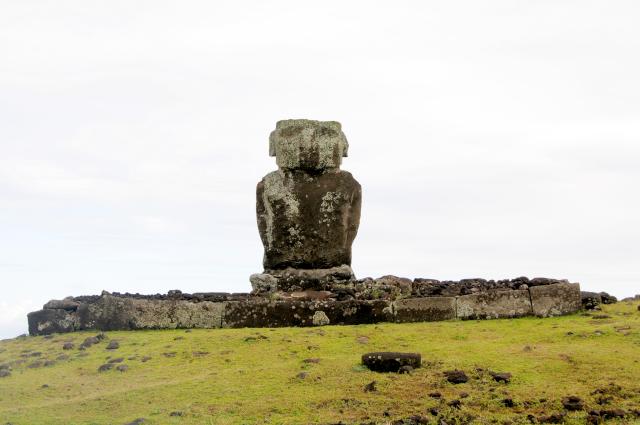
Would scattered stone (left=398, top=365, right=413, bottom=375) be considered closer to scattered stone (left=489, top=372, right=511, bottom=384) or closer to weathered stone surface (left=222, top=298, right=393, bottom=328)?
scattered stone (left=489, top=372, right=511, bottom=384)

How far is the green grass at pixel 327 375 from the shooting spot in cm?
917

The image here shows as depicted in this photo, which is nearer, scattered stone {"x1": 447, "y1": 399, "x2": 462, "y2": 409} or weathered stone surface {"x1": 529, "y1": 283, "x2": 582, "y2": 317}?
scattered stone {"x1": 447, "y1": 399, "x2": 462, "y2": 409}

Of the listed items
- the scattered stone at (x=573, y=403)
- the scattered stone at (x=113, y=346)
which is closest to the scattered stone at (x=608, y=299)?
the scattered stone at (x=573, y=403)

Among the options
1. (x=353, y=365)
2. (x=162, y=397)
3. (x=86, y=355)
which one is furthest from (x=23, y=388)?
(x=353, y=365)

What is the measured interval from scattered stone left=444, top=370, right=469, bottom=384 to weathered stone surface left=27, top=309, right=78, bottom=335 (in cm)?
855

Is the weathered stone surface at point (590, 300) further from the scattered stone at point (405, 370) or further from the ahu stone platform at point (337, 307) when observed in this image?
the scattered stone at point (405, 370)

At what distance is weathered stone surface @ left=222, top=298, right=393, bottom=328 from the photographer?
14109 millimetres

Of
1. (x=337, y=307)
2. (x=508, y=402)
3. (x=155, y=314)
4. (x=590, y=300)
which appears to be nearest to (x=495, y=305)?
(x=590, y=300)

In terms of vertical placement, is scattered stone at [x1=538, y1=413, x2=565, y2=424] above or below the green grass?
below

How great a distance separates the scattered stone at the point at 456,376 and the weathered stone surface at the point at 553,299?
4.67 meters

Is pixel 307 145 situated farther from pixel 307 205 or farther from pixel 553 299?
pixel 553 299

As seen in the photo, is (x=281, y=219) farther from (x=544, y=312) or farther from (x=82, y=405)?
(x=82, y=405)

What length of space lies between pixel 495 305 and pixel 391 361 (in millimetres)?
4356

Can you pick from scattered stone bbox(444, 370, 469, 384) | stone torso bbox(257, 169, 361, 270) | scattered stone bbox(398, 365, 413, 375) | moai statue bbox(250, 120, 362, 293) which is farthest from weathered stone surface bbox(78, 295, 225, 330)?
scattered stone bbox(444, 370, 469, 384)
